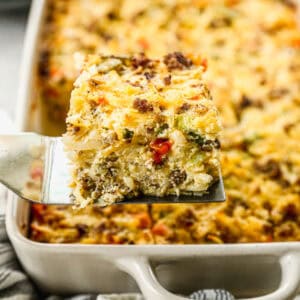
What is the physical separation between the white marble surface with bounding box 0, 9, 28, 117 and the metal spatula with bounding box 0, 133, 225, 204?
0.89 m

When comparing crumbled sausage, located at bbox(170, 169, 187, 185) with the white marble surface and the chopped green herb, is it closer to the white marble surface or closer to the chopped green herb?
the chopped green herb

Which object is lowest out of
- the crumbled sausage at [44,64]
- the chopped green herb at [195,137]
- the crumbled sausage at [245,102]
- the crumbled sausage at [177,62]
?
the chopped green herb at [195,137]

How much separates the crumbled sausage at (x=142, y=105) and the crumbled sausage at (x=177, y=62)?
253mm

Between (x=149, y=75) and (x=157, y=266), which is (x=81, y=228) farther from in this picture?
(x=149, y=75)

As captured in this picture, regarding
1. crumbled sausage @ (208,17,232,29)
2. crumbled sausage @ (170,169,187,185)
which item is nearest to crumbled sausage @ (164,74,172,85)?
crumbled sausage @ (170,169,187,185)

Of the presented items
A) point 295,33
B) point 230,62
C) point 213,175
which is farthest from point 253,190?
point 295,33

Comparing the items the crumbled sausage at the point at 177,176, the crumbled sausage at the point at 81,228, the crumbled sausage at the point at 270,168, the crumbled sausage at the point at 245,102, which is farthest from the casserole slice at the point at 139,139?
the crumbled sausage at the point at 245,102

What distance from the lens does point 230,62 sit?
2.85 metres

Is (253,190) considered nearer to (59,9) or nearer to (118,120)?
(118,120)

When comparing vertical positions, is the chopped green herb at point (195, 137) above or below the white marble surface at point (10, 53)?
below

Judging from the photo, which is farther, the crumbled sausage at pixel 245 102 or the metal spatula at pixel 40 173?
the crumbled sausage at pixel 245 102

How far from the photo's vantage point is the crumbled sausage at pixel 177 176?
198 cm

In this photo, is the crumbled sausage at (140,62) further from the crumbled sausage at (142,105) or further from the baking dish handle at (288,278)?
the baking dish handle at (288,278)

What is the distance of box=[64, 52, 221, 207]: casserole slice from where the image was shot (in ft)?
6.31
